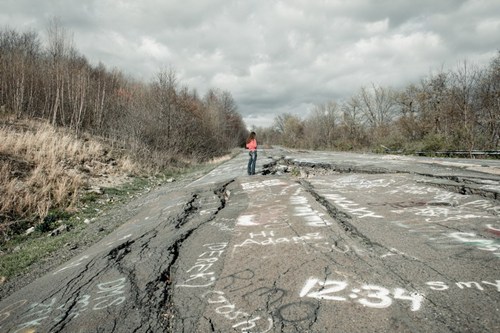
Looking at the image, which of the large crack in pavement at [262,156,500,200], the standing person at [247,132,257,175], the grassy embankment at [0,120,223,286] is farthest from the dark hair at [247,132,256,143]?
the grassy embankment at [0,120,223,286]

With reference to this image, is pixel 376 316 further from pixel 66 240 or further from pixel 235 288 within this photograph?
pixel 66 240

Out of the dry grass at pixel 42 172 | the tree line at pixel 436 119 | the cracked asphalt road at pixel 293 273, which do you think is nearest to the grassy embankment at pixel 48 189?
the dry grass at pixel 42 172

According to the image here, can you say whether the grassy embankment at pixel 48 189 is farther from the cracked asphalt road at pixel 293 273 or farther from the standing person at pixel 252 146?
the standing person at pixel 252 146

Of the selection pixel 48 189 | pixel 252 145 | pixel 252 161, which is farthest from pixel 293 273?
pixel 48 189

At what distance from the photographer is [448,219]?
14.8ft

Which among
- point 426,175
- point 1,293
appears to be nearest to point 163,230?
point 1,293

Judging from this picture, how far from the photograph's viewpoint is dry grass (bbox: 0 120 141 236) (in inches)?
304

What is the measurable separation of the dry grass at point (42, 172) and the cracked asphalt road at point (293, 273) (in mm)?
3714

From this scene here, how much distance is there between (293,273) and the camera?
3072 millimetres

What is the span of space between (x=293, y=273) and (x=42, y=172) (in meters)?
10.1

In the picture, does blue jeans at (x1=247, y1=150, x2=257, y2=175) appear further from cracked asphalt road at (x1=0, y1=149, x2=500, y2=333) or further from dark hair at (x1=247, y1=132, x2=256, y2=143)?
cracked asphalt road at (x1=0, y1=149, x2=500, y2=333)

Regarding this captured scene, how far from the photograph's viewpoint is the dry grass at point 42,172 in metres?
7.71

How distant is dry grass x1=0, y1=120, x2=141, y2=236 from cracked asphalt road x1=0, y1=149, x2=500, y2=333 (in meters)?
3.71

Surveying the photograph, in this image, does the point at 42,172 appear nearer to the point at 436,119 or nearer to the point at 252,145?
the point at 252,145
